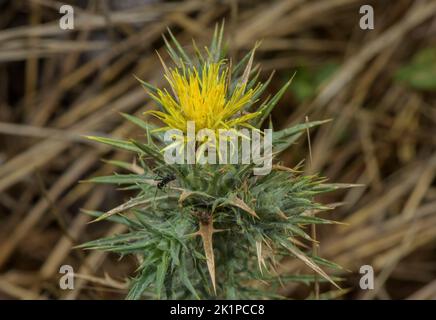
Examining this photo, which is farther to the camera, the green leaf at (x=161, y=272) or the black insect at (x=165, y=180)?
the black insect at (x=165, y=180)

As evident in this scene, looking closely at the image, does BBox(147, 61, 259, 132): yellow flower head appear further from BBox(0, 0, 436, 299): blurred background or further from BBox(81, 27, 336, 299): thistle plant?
BBox(0, 0, 436, 299): blurred background

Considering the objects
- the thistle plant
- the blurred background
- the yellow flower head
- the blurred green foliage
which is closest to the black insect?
the thistle plant

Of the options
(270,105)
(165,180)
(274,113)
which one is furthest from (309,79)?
(165,180)

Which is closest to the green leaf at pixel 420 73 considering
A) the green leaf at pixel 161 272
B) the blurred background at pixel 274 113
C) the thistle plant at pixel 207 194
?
the blurred background at pixel 274 113

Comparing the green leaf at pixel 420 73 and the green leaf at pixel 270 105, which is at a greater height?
the green leaf at pixel 420 73

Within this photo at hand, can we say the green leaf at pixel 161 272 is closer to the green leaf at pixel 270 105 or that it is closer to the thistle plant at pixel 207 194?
the thistle plant at pixel 207 194

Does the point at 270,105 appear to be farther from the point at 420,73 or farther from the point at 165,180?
the point at 420,73
